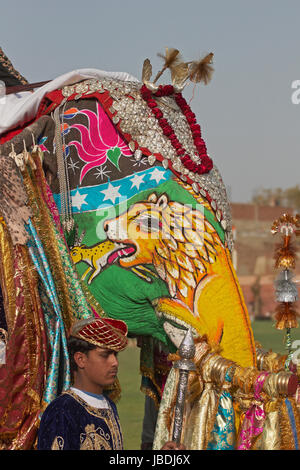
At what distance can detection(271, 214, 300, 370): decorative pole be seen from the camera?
3727 millimetres

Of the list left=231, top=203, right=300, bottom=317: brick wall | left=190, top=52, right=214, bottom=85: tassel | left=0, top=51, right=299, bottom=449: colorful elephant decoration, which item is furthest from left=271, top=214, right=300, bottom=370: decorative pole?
left=231, top=203, right=300, bottom=317: brick wall

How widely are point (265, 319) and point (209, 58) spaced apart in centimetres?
1945

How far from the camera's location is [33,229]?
3.80 metres

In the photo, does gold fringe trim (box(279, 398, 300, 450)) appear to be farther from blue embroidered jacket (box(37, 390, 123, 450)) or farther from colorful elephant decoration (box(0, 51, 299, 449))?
blue embroidered jacket (box(37, 390, 123, 450))

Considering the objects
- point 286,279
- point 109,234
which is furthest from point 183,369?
point 109,234

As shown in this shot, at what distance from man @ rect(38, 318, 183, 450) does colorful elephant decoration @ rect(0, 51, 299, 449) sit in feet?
1.61

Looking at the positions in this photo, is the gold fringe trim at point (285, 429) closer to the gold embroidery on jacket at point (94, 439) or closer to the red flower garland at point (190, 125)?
the gold embroidery on jacket at point (94, 439)

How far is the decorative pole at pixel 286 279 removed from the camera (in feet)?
12.2

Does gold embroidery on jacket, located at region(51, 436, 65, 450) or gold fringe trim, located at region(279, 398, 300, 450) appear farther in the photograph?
gold fringe trim, located at region(279, 398, 300, 450)

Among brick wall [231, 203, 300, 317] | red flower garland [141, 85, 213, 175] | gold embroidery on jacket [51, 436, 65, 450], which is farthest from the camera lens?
brick wall [231, 203, 300, 317]

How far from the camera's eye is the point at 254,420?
10.6 feet

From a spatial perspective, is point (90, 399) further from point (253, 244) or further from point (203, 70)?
point (253, 244)

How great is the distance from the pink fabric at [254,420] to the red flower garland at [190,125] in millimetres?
1141

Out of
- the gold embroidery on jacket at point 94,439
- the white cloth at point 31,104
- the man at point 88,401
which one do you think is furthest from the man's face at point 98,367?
the white cloth at point 31,104
